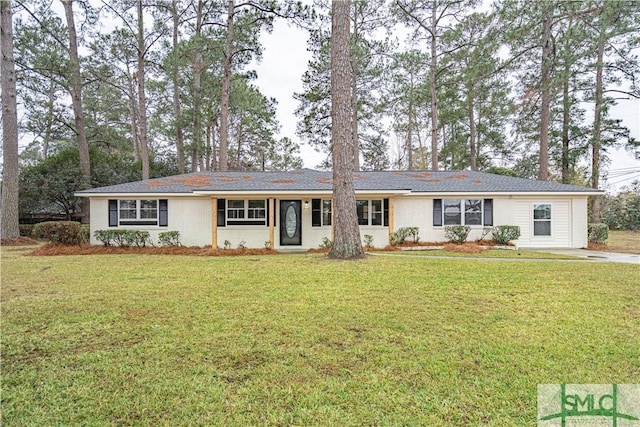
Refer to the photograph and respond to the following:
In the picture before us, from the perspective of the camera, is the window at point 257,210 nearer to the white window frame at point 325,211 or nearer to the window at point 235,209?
the window at point 235,209

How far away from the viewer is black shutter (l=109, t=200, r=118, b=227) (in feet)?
40.6

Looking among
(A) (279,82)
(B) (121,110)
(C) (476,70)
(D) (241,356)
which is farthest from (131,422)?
(B) (121,110)

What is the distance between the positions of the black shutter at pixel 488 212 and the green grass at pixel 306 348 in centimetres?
654

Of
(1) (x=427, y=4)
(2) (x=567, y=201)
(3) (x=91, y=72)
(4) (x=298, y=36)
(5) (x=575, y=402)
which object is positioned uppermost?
(1) (x=427, y=4)

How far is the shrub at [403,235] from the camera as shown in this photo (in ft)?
39.9

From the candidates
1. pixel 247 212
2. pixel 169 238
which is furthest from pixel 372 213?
pixel 169 238

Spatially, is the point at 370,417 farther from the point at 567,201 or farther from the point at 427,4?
the point at 427,4

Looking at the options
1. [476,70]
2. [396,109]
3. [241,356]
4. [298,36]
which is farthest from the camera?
[396,109]

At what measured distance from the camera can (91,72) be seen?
18109mm

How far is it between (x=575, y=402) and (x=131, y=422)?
3.26 meters

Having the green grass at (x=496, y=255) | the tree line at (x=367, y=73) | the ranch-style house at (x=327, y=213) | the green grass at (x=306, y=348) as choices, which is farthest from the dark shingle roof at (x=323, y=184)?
the green grass at (x=306, y=348)

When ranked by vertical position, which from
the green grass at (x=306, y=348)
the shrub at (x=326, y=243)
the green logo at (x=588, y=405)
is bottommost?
the green logo at (x=588, y=405)

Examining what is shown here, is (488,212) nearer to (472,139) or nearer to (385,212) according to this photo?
(385,212)

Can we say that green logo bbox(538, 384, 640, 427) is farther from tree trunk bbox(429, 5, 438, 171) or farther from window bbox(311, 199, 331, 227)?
tree trunk bbox(429, 5, 438, 171)
